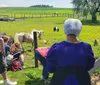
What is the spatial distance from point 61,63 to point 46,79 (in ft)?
13.2

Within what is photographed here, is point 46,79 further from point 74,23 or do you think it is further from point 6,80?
point 74,23

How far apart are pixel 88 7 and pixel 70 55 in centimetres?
5258

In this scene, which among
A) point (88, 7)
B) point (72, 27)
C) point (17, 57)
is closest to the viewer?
point (72, 27)

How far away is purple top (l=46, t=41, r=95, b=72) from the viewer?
4.11 metres

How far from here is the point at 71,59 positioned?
13.5ft

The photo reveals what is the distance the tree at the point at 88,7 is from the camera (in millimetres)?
55594

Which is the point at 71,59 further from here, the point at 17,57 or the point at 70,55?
the point at 17,57

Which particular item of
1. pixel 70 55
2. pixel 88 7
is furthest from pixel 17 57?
pixel 88 7

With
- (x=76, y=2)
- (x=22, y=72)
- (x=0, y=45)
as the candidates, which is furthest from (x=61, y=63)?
(x=76, y=2)

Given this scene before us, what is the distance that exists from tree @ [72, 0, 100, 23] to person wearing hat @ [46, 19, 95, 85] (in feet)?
168

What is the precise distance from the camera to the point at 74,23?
4117 mm

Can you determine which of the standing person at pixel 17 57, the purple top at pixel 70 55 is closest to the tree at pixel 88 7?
the standing person at pixel 17 57

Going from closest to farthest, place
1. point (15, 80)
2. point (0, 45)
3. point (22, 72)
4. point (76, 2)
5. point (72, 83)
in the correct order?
point (72, 83)
point (0, 45)
point (15, 80)
point (22, 72)
point (76, 2)

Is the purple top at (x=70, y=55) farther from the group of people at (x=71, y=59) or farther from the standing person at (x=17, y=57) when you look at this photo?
the standing person at (x=17, y=57)
